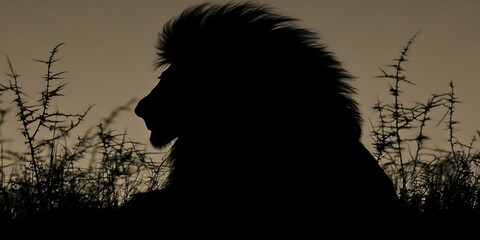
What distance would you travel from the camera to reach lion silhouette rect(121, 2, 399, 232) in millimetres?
3447

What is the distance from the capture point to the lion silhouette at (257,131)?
3447 mm

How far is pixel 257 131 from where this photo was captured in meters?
3.71

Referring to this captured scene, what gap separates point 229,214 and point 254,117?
19.9 inches

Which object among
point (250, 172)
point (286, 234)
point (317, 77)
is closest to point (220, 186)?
point (250, 172)

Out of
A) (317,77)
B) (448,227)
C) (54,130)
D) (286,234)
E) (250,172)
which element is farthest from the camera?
(54,130)

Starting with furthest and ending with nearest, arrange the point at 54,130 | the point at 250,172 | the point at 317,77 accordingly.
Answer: the point at 54,130 < the point at 317,77 < the point at 250,172

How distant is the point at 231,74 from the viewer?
3979 millimetres

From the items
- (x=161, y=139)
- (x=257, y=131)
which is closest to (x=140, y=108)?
(x=161, y=139)

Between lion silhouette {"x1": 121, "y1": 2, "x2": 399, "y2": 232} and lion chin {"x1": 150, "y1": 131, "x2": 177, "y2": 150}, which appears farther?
lion chin {"x1": 150, "y1": 131, "x2": 177, "y2": 150}

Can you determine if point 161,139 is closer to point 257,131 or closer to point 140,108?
point 140,108

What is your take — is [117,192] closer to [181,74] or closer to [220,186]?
[181,74]

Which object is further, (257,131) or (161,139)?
(161,139)

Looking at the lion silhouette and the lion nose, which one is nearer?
the lion silhouette

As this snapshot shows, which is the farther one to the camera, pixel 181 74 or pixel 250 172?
pixel 181 74
